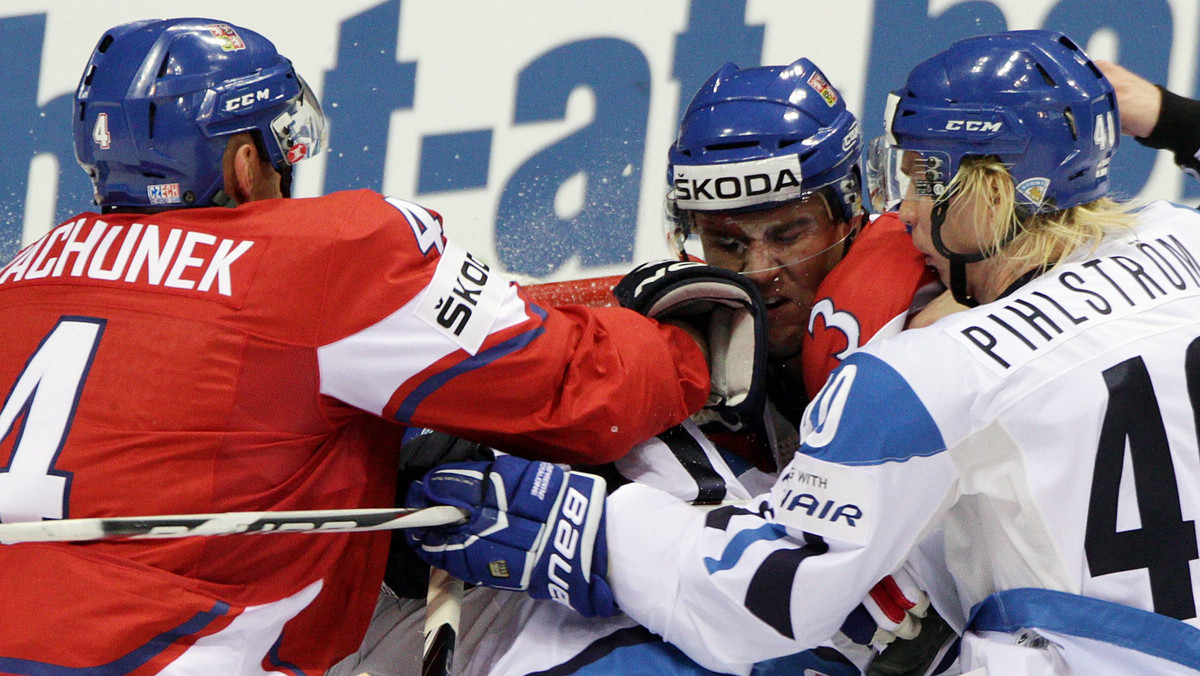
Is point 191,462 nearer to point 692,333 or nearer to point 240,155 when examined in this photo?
point 240,155

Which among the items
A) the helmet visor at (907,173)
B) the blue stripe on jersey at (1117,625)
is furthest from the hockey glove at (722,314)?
the blue stripe on jersey at (1117,625)

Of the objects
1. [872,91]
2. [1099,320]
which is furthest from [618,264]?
[1099,320]

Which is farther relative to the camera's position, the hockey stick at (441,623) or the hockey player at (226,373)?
the hockey stick at (441,623)

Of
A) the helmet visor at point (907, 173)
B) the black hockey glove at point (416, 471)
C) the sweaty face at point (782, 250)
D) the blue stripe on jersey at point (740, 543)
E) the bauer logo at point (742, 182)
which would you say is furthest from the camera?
the sweaty face at point (782, 250)

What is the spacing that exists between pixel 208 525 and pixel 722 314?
1.08 metres

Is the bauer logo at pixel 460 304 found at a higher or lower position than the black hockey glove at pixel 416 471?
higher

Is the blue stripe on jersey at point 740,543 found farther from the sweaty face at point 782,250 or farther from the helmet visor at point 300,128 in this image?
the helmet visor at point 300,128

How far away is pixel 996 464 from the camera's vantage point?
191 cm

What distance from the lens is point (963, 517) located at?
2031 mm

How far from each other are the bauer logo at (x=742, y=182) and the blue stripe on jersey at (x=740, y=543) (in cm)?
84

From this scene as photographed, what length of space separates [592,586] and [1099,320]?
0.92 meters

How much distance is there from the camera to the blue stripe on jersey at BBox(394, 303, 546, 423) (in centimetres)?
212

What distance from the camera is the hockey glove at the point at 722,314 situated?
2480mm

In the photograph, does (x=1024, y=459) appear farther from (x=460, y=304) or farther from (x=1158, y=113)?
(x=1158, y=113)
